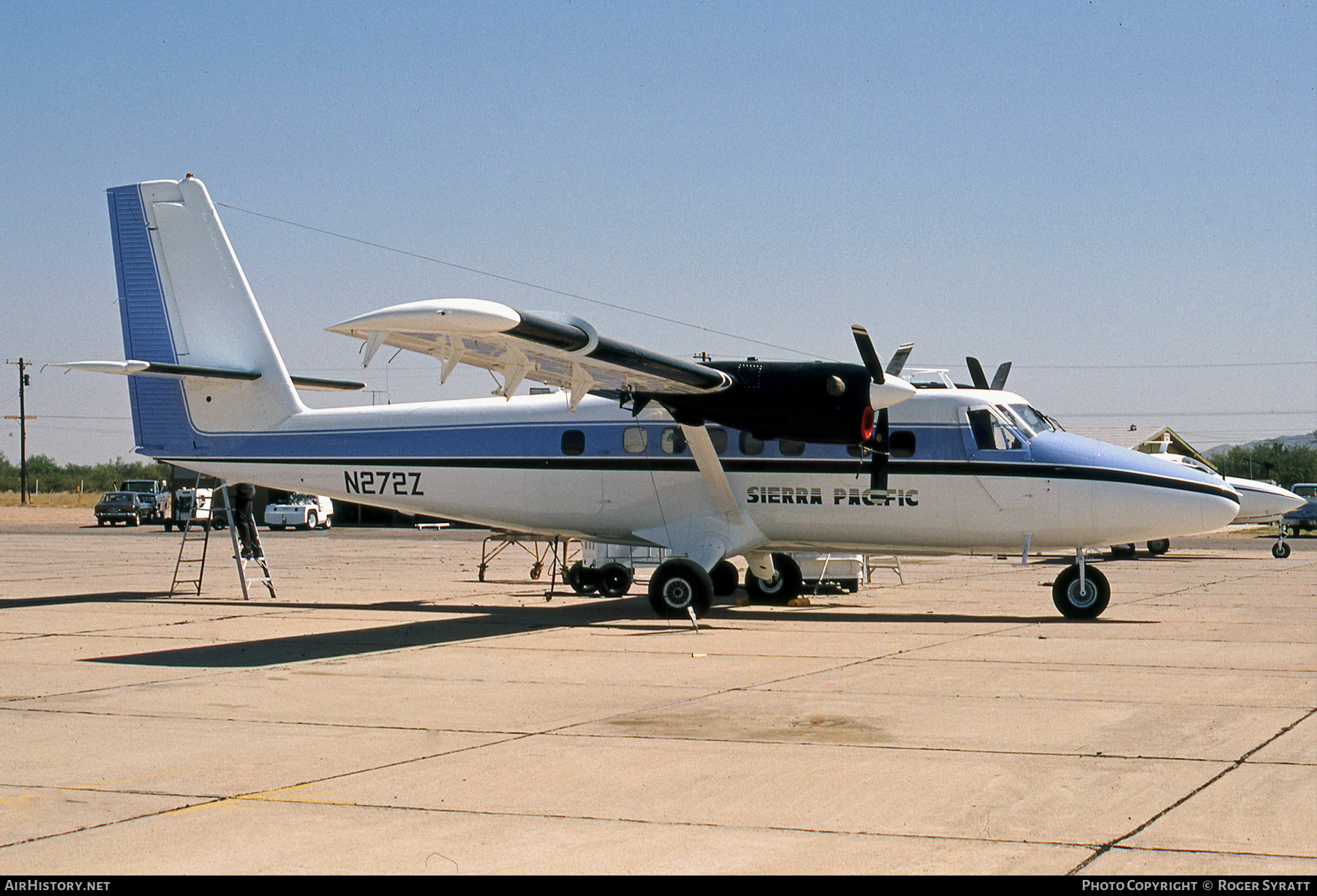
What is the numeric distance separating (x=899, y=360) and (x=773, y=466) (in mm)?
2435

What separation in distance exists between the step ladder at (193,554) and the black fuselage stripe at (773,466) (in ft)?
6.37

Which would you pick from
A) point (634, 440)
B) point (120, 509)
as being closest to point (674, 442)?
point (634, 440)

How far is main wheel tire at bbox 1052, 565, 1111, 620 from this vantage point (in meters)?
15.6

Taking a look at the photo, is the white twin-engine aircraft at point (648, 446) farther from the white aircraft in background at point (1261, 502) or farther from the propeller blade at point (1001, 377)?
the white aircraft in background at point (1261, 502)

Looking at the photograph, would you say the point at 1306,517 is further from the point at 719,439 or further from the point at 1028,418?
the point at 719,439

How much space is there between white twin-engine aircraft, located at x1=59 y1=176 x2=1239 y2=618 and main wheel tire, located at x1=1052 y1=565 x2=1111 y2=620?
0.02 metres

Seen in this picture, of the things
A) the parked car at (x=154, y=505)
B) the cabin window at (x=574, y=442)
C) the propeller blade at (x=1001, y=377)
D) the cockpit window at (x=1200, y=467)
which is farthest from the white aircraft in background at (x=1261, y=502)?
the parked car at (x=154, y=505)

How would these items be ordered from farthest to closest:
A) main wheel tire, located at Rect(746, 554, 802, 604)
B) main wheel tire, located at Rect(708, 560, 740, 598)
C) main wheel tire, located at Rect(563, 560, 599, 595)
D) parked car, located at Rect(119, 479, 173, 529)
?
parked car, located at Rect(119, 479, 173, 529), main wheel tire, located at Rect(563, 560, 599, 595), main wheel tire, located at Rect(708, 560, 740, 598), main wheel tire, located at Rect(746, 554, 802, 604)

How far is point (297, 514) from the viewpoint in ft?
183

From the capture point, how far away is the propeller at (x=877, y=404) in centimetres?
1536

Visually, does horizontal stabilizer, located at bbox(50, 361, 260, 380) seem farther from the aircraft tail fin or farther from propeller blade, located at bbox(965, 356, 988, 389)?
propeller blade, located at bbox(965, 356, 988, 389)

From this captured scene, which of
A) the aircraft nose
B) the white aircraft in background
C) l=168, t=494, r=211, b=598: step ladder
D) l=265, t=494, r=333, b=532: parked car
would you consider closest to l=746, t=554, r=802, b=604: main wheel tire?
the aircraft nose

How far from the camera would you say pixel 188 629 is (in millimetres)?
14523

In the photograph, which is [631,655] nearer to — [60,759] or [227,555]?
[60,759]
